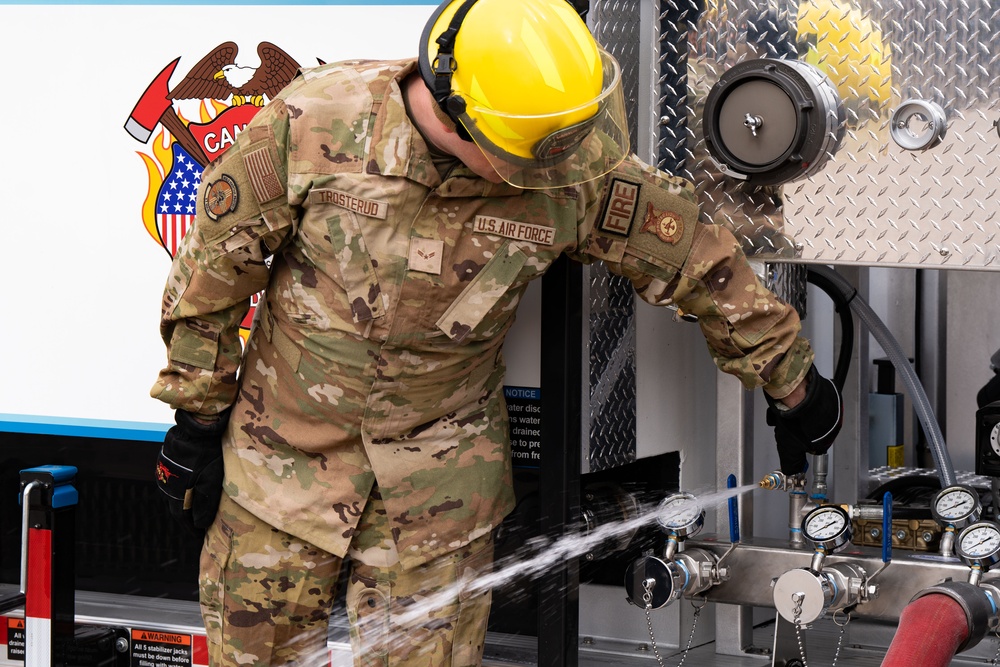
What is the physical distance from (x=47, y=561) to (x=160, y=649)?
377 mm

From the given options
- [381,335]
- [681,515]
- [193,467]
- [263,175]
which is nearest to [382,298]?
[381,335]

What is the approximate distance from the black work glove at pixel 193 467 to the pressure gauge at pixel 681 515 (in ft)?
3.33

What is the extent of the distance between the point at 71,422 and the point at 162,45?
0.96m

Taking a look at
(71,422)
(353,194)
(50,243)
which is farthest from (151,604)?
(353,194)

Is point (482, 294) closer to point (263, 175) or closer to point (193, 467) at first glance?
point (263, 175)

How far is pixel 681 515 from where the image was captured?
2777mm

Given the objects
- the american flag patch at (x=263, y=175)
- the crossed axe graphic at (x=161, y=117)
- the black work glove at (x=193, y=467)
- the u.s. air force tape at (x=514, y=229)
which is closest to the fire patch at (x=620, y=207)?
the u.s. air force tape at (x=514, y=229)

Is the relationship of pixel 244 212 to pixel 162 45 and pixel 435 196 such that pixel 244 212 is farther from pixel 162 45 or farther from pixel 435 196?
pixel 162 45

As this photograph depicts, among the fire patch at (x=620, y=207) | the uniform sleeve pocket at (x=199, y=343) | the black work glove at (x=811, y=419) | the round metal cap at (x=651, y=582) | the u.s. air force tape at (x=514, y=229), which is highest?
the fire patch at (x=620, y=207)

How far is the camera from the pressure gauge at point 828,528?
2.59 m

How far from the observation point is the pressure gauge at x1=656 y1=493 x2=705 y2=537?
9.06ft

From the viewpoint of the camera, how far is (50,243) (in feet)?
9.94

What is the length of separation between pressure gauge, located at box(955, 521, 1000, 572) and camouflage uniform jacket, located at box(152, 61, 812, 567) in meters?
0.49

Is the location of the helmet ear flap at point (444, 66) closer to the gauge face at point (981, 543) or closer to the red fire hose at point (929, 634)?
the red fire hose at point (929, 634)
